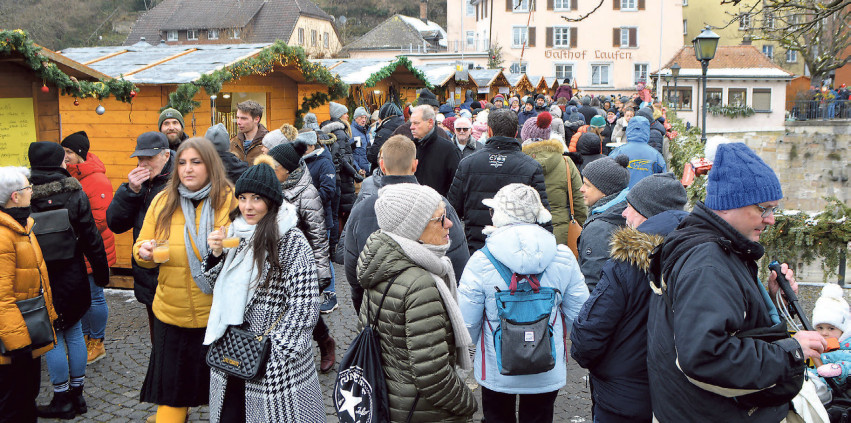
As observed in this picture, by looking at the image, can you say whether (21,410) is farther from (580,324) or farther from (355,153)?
(355,153)

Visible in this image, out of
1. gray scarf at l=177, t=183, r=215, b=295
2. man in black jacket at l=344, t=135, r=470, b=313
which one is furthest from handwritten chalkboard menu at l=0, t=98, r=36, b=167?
man in black jacket at l=344, t=135, r=470, b=313

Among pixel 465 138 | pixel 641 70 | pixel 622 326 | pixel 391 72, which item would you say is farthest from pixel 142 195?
pixel 641 70

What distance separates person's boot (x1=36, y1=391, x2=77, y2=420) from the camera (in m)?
4.86

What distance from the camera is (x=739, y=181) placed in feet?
7.71

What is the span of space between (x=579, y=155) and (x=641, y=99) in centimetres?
1340

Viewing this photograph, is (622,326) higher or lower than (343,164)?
lower

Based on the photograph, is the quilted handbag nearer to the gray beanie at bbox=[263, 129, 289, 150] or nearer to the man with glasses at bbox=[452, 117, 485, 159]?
the gray beanie at bbox=[263, 129, 289, 150]

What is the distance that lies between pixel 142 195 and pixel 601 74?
59.2m

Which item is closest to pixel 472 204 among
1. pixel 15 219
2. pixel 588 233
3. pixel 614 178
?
pixel 614 178

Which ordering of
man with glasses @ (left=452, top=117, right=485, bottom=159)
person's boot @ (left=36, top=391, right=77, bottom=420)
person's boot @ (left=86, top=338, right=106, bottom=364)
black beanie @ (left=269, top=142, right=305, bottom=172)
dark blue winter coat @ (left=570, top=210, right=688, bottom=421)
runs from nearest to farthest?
dark blue winter coat @ (left=570, top=210, right=688, bottom=421), person's boot @ (left=36, top=391, right=77, bottom=420), black beanie @ (left=269, top=142, right=305, bottom=172), person's boot @ (left=86, top=338, right=106, bottom=364), man with glasses @ (left=452, top=117, right=485, bottom=159)

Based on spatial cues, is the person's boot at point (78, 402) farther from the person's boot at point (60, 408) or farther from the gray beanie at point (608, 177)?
the gray beanie at point (608, 177)

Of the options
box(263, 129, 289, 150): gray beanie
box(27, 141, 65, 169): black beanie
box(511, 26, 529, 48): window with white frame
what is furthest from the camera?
box(511, 26, 529, 48): window with white frame

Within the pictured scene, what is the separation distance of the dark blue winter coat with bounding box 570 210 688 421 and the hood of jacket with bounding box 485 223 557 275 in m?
0.36

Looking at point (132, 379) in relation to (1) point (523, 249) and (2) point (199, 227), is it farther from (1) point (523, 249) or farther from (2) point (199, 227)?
(1) point (523, 249)
